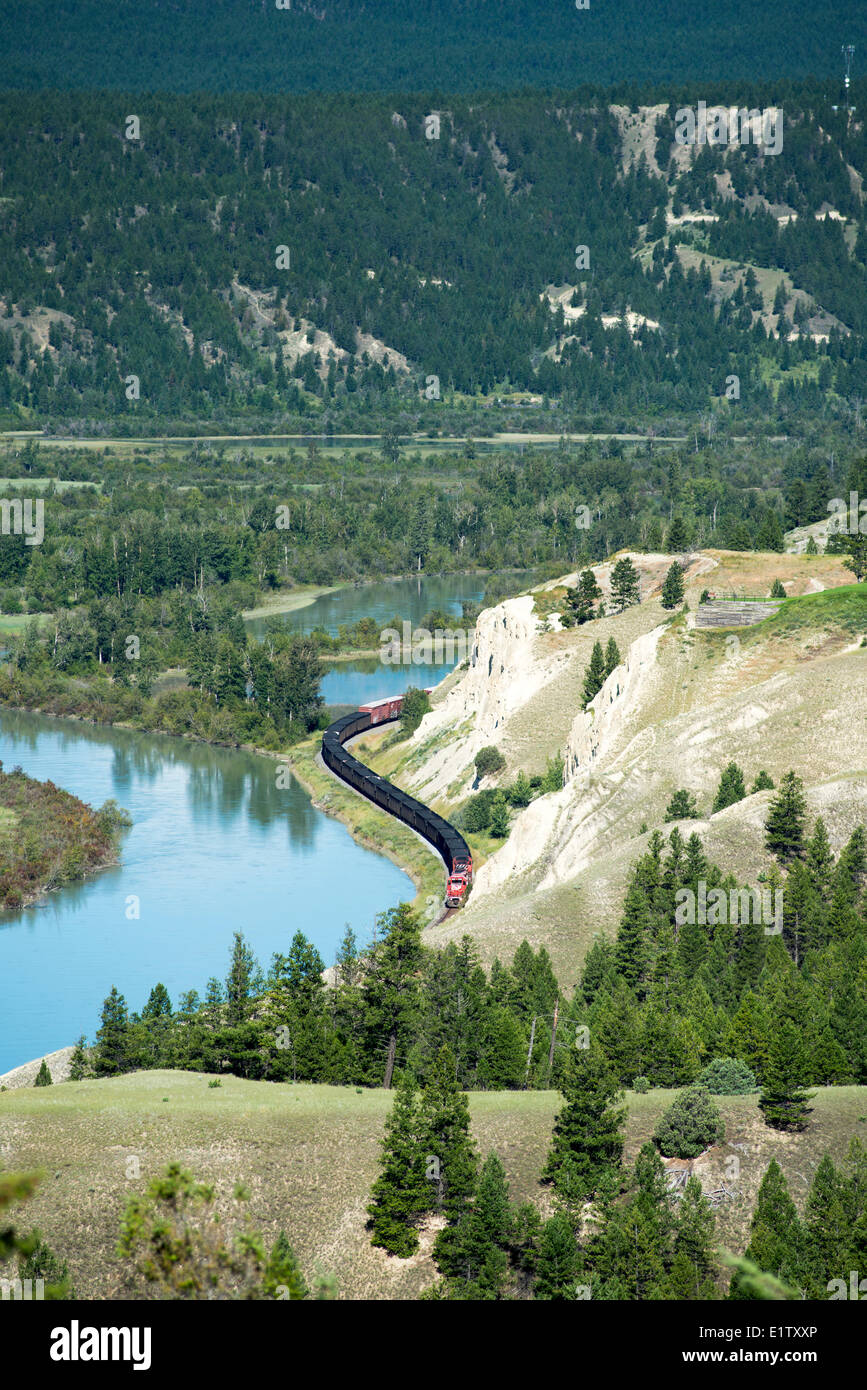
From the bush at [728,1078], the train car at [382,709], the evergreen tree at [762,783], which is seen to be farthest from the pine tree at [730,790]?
the train car at [382,709]

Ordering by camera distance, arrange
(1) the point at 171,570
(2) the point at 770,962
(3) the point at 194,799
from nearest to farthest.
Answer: (2) the point at 770,962, (3) the point at 194,799, (1) the point at 171,570

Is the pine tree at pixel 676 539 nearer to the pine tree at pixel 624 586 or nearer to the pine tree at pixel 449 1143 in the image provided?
the pine tree at pixel 624 586

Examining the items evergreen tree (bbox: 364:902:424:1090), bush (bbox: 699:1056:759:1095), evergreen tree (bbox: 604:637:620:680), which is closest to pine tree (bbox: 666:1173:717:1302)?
bush (bbox: 699:1056:759:1095)

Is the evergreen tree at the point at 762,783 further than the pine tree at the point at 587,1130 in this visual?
Yes

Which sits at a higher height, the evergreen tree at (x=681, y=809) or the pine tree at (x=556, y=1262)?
the evergreen tree at (x=681, y=809)

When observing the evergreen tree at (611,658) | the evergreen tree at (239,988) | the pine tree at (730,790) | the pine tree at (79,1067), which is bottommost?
the pine tree at (79,1067)
